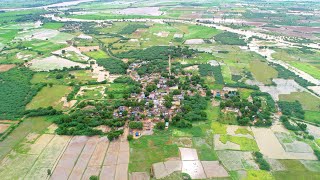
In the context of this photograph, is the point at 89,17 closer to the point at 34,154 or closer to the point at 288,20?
the point at 288,20

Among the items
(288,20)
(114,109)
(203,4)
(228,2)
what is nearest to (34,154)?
(114,109)

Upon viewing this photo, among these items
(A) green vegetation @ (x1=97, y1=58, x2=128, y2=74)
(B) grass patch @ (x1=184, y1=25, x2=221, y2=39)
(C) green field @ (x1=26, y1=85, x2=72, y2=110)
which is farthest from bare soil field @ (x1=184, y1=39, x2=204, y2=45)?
(C) green field @ (x1=26, y1=85, x2=72, y2=110)

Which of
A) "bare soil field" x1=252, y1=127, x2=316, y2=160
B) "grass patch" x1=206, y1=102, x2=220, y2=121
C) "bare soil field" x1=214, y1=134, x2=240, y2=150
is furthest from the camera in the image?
"grass patch" x1=206, y1=102, x2=220, y2=121

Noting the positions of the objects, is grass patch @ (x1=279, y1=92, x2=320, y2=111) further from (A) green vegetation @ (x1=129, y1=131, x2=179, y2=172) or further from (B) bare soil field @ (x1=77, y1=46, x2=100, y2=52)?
(B) bare soil field @ (x1=77, y1=46, x2=100, y2=52)

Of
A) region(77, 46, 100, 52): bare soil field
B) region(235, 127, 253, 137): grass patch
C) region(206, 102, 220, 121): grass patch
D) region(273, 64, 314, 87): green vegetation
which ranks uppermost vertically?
region(77, 46, 100, 52): bare soil field

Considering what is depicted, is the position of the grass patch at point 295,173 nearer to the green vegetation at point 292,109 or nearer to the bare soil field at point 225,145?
the bare soil field at point 225,145

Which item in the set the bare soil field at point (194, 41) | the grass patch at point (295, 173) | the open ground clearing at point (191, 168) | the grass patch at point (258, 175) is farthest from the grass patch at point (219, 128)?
the bare soil field at point (194, 41)
